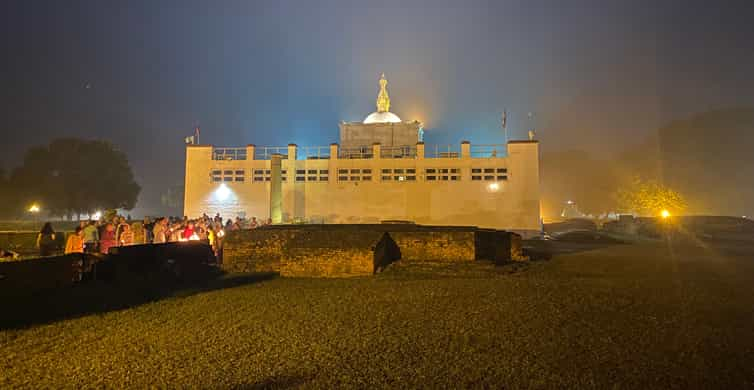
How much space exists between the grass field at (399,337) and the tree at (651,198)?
137 ft

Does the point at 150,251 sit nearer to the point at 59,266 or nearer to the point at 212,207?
the point at 59,266

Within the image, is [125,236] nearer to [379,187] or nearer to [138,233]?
[138,233]

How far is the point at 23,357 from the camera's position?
4676mm

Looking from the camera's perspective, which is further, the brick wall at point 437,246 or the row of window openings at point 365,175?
the row of window openings at point 365,175

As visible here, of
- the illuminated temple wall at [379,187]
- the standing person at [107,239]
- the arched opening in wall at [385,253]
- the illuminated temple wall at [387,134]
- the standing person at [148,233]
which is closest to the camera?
the arched opening in wall at [385,253]

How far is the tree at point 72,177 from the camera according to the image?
49531 mm

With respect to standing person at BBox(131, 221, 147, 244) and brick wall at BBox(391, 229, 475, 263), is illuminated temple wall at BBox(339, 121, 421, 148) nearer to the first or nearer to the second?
standing person at BBox(131, 221, 147, 244)

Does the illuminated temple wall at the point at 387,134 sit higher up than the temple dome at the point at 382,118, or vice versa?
the temple dome at the point at 382,118

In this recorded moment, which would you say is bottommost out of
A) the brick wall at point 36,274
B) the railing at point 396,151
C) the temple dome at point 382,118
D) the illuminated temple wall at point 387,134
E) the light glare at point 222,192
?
the brick wall at point 36,274

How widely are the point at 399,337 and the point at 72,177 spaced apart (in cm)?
6049

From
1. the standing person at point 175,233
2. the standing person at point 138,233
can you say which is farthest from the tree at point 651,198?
the standing person at point 138,233

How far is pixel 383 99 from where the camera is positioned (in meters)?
46.2

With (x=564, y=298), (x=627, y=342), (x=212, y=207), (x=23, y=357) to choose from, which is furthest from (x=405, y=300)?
(x=212, y=207)

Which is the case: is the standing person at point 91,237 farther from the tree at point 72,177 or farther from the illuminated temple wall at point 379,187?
the tree at point 72,177
